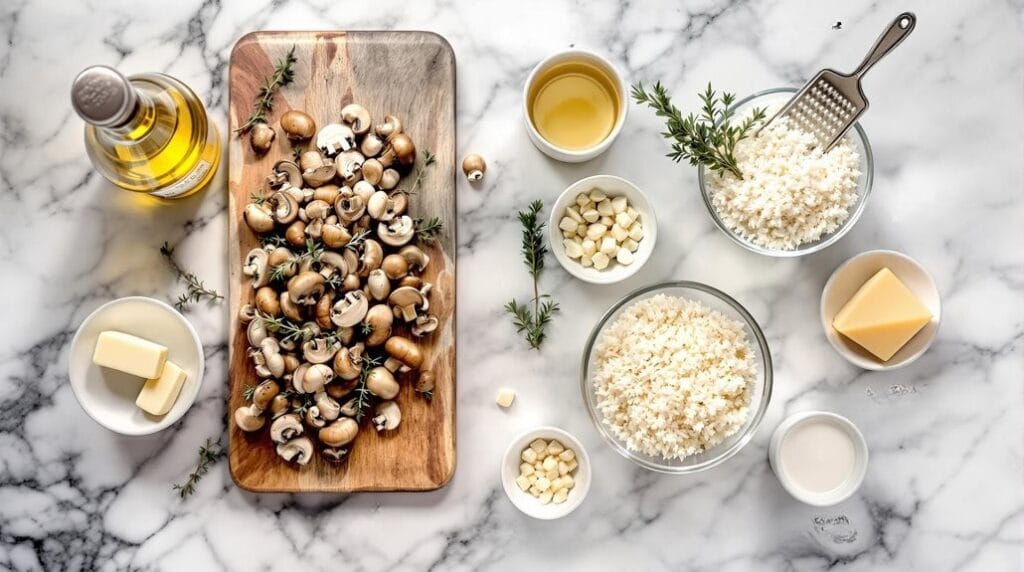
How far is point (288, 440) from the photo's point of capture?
1.38m

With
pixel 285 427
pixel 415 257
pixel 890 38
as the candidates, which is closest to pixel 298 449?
pixel 285 427

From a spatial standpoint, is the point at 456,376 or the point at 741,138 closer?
the point at 741,138

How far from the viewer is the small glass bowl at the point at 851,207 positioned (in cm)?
135

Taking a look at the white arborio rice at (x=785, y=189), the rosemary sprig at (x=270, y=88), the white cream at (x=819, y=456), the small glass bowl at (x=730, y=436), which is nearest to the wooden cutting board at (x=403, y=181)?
the rosemary sprig at (x=270, y=88)

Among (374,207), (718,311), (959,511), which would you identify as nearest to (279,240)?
(374,207)

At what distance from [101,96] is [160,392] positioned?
0.49 metres

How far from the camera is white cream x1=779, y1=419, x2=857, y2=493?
4.61 ft

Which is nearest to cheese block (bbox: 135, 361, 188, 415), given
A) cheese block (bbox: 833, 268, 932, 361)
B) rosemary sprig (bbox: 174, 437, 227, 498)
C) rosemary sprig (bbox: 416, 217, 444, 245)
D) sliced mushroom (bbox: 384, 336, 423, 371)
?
rosemary sprig (bbox: 174, 437, 227, 498)

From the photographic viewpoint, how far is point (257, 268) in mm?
1376

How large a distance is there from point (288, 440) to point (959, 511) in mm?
1213

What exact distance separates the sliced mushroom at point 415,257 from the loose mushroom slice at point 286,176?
8.6 inches

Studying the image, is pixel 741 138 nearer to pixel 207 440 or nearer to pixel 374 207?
pixel 374 207

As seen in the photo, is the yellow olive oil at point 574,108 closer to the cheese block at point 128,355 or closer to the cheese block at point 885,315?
the cheese block at point 885,315

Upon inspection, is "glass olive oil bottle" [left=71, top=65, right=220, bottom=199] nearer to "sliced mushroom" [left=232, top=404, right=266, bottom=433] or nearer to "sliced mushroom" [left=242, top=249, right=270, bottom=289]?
"sliced mushroom" [left=242, top=249, right=270, bottom=289]
